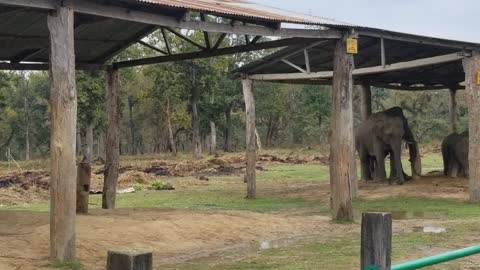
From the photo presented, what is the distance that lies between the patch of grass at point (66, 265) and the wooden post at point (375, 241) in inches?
230

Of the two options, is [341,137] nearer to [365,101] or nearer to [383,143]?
[383,143]

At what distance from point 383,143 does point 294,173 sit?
8078 millimetres

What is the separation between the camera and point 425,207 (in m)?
16.5

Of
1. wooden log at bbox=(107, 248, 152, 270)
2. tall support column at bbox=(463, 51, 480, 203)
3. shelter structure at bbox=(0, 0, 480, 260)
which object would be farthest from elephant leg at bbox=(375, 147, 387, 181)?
wooden log at bbox=(107, 248, 152, 270)

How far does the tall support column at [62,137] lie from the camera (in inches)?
344

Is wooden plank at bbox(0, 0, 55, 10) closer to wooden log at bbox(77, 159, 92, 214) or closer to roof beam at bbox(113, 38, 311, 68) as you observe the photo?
wooden log at bbox(77, 159, 92, 214)


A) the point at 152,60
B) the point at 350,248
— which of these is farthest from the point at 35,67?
the point at 350,248

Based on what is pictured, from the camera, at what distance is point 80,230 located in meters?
10.5

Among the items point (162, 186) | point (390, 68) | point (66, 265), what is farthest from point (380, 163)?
point (66, 265)

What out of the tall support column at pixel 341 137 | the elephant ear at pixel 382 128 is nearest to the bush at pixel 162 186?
the elephant ear at pixel 382 128

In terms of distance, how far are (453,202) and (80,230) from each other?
1035 centimetres

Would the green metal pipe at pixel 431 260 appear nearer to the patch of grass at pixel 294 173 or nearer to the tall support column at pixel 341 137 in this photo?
the tall support column at pixel 341 137

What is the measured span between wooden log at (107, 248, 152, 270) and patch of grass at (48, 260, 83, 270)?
5.98 metres

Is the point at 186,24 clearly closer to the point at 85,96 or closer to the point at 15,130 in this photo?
the point at 85,96
